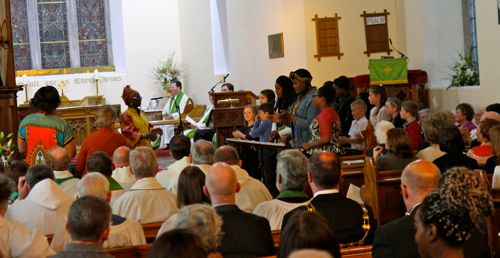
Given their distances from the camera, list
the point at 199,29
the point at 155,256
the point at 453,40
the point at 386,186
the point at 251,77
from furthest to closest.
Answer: the point at 199,29
the point at 251,77
the point at 453,40
the point at 386,186
the point at 155,256

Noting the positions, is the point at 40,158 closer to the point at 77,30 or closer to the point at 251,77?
the point at 251,77

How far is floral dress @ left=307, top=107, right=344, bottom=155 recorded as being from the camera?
9.44 meters

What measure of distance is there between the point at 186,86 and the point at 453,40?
8800 millimetres

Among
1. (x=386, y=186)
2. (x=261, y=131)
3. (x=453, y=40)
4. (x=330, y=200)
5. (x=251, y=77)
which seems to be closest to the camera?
(x=330, y=200)

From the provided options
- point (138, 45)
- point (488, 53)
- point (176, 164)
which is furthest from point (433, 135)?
point (138, 45)

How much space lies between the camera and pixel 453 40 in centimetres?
1672

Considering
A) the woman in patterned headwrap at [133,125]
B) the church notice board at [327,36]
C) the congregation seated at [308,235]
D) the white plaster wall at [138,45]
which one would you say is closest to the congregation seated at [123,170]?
the woman in patterned headwrap at [133,125]

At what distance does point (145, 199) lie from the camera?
6.98m

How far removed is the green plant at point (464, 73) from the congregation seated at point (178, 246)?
12776 millimetres

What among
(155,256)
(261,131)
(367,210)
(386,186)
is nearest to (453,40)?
(261,131)

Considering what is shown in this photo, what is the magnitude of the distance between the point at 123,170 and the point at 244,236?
3.26 meters

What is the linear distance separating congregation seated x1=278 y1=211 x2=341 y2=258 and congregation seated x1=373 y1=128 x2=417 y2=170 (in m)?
4.22

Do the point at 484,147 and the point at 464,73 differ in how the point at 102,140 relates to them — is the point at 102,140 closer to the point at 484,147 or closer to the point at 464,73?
the point at 484,147

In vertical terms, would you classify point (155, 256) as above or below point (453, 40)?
below
